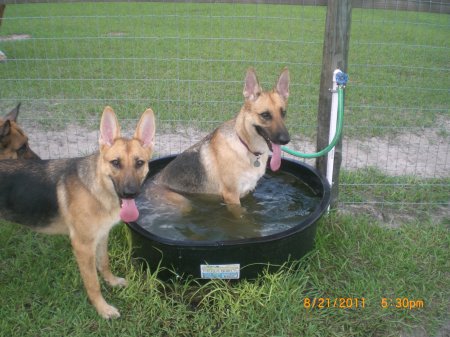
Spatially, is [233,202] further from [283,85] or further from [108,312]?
[108,312]

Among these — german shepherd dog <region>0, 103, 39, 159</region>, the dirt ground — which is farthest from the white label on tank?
the dirt ground

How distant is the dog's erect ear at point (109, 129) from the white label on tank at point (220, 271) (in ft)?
3.92

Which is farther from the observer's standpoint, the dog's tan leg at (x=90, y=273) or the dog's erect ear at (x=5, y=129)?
the dog's erect ear at (x=5, y=129)

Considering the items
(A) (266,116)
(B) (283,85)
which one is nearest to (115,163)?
(A) (266,116)

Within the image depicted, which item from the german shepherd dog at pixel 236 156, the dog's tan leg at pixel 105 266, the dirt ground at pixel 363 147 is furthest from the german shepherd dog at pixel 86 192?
the dirt ground at pixel 363 147

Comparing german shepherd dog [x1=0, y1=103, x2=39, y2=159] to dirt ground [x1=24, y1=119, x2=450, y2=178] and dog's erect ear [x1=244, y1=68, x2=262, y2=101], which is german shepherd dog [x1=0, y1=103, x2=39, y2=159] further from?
dog's erect ear [x1=244, y1=68, x2=262, y2=101]

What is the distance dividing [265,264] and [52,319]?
169 centimetres

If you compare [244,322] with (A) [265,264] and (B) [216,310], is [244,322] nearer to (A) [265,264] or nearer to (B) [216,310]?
(B) [216,310]

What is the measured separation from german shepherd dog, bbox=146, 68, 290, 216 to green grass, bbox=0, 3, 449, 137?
1.23 m

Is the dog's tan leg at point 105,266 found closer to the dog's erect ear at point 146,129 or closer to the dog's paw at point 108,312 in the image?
the dog's paw at point 108,312

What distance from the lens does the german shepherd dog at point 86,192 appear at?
3.01 meters

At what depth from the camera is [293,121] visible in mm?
6641

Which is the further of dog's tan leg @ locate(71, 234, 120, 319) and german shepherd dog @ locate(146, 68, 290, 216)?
german shepherd dog @ locate(146, 68, 290, 216)

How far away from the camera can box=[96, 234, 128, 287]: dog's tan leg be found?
346cm
